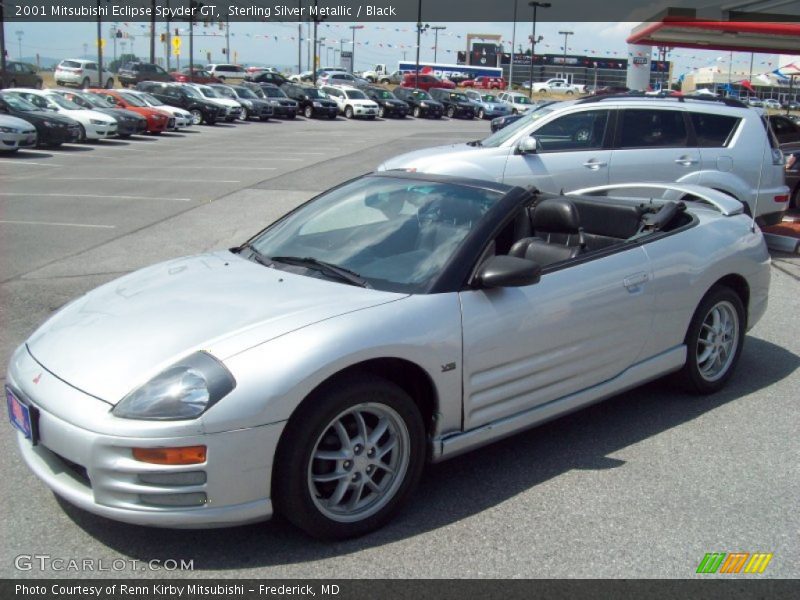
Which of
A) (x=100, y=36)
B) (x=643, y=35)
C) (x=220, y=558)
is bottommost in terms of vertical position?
(x=220, y=558)

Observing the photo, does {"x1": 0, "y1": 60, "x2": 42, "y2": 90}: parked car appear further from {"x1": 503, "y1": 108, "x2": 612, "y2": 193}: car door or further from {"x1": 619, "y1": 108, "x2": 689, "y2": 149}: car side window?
{"x1": 619, "y1": 108, "x2": 689, "y2": 149}: car side window

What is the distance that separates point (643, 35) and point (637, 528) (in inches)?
520

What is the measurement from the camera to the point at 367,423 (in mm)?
3529

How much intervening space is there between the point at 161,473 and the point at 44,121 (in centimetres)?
2107

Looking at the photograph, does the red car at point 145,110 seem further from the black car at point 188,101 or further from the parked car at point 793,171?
the parked car at point 793,171

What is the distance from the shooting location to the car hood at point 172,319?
10.9 feet

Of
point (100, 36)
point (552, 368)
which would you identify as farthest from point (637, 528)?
point (100, 36)

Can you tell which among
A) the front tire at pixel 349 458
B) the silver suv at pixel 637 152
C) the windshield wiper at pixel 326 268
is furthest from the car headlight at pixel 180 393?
the silver suv at pixel 637 152

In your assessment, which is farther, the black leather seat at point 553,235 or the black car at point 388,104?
the black car at point 388,104

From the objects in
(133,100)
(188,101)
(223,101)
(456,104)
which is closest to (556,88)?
(456,104)

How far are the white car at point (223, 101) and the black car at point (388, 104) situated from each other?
9.95m

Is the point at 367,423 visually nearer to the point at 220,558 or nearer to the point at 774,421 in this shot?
the point at 220,558

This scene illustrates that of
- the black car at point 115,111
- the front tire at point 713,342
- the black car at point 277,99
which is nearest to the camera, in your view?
the front tire at point 713,342

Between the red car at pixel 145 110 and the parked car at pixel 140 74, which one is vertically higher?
the parked car at pixel 140 74
